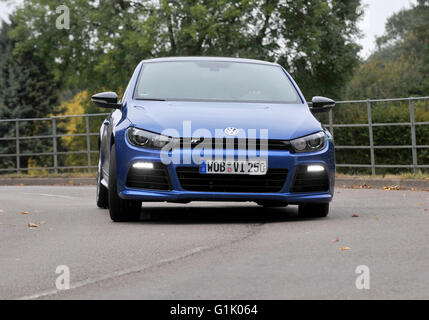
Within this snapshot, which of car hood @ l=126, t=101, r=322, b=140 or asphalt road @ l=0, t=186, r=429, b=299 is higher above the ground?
car hood @ l=126, t=101, r=322, b=140

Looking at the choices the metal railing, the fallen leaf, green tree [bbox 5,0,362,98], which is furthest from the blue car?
green tree [bbox 5,0,362,98]

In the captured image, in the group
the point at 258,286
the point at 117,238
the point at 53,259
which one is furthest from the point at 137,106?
the point at 258,286

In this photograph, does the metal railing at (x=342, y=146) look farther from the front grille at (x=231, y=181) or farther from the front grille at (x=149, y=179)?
the front grille at (x=149, y=179)

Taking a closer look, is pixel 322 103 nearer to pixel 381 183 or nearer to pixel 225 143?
pixel 225 143

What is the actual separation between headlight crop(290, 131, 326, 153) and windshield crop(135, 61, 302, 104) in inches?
34.1

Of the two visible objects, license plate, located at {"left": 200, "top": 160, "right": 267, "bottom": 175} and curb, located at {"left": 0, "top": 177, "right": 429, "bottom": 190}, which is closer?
license plate, located at {"left": 200, "top": 160, "right": 267, "bottom": 175}

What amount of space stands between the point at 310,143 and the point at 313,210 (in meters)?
0.97

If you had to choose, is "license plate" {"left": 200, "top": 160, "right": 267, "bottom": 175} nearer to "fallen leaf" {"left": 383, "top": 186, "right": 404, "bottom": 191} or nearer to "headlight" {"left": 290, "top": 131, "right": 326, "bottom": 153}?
"headlight" {"left": 290, "top": 131, "right": 326, "bottom": 153}

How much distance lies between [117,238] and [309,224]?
2.06 metres

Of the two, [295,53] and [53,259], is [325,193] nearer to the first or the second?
[53,259]

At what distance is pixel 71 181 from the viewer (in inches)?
825

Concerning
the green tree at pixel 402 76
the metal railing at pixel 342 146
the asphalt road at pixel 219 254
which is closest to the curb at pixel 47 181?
the metal railing at pixel 342 146

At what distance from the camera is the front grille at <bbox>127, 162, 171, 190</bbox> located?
8.97m

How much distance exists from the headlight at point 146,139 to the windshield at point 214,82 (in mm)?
889
